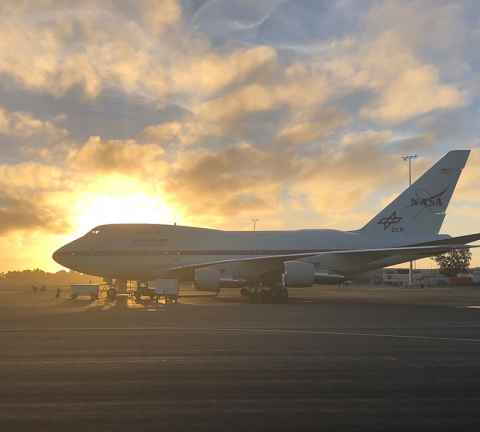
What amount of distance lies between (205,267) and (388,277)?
66086mm

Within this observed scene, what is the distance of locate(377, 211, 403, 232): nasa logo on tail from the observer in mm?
33562

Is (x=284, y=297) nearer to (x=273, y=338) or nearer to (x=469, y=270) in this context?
(x=273, y=338)

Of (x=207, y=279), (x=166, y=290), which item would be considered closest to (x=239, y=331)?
(x=207, y=279)

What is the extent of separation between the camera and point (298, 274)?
26.5 m

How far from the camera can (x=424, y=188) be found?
33.3 meters

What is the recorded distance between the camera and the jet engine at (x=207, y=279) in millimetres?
27422

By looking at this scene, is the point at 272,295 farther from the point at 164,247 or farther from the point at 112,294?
the point at 112,294

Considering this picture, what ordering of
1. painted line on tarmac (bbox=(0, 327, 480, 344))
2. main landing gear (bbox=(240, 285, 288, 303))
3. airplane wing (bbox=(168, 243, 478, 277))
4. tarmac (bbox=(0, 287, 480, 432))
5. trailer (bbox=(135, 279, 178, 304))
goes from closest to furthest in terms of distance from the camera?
tarmac (bbox=(0, 287, 480, 432)) < painted line on tarmac (bbox=(0, 327, 480, 344)) < airplane wing (bbox=(168, 243, 478, 277)) < main landing gear (bbox=(240, 285, 288, 303)) < trailer (bbox=(135, 279, 178, 304))

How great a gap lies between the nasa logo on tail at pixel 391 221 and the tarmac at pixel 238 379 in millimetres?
20547

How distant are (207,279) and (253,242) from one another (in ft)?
20.5

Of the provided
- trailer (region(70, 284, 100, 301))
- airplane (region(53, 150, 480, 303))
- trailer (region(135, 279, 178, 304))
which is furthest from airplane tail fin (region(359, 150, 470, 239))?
trailer (region(70, 284, 100, 301))

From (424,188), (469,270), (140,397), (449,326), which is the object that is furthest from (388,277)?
(140,397)

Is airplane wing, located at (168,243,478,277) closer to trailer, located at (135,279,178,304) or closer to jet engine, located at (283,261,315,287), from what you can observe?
jet engine, located at (283,261,315,287)

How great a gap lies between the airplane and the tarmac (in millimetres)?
17413
